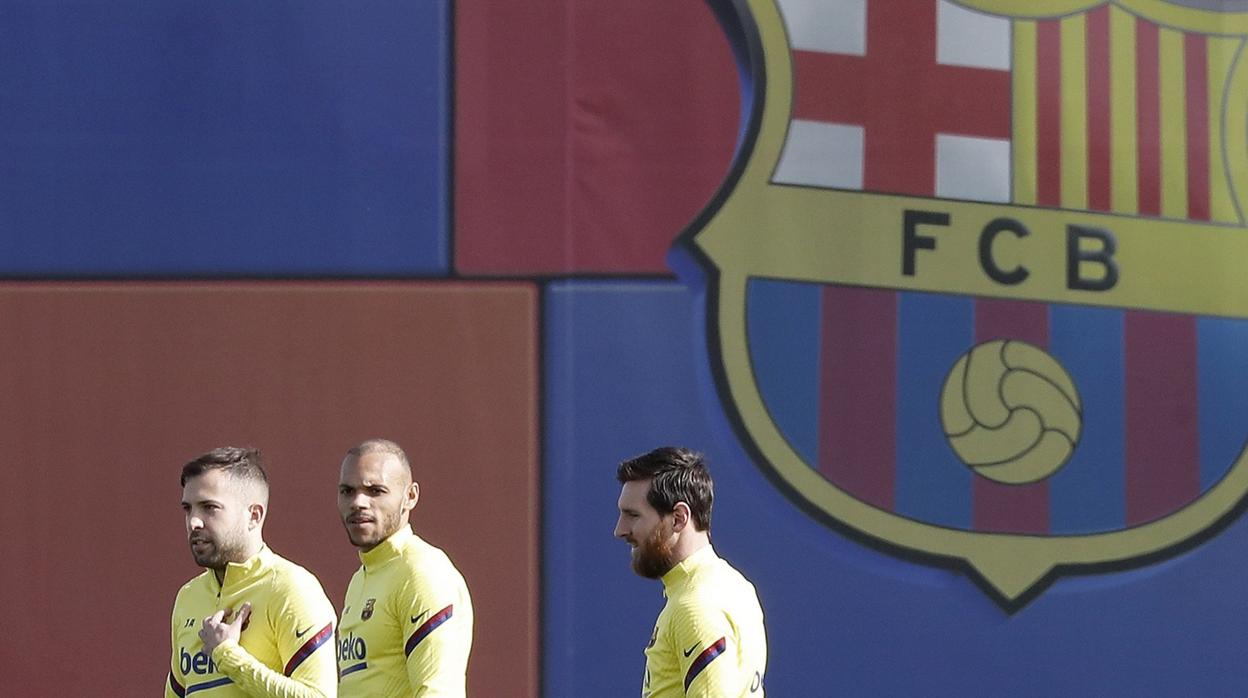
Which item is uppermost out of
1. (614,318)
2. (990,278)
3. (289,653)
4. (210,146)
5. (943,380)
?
(210,146)

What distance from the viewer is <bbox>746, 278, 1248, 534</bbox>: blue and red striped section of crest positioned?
18.8 feet

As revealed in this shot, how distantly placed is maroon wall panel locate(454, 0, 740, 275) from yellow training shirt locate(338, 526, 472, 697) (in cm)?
183

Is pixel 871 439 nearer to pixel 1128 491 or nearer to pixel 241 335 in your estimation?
pixel 1128 491

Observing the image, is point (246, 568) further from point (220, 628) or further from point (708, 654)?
point (708, 654)

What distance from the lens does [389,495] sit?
4.09 meters

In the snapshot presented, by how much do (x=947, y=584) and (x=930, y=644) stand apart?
212 mm

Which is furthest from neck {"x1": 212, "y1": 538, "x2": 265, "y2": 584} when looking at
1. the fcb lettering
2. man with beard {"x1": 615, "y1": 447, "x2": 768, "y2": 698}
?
the fcb lettering

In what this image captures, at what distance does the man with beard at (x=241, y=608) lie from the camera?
3.81 meters

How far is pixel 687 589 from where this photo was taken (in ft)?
11.0

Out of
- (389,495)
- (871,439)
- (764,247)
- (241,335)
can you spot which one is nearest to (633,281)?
(764,247)

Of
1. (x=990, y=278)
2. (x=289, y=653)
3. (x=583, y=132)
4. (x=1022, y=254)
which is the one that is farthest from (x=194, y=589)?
(x=1022, y=254)

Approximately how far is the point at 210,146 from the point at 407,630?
2.40m

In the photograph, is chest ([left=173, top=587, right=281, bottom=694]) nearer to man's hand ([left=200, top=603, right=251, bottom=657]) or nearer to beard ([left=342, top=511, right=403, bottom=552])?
man's hand ([left=200, top=603, right=251, bottom=657])

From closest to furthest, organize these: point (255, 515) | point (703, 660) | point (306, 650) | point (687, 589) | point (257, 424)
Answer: point (703, 660) → point (687, 589) → point (306, 650) → point (255, 515) → point (257, 424)
